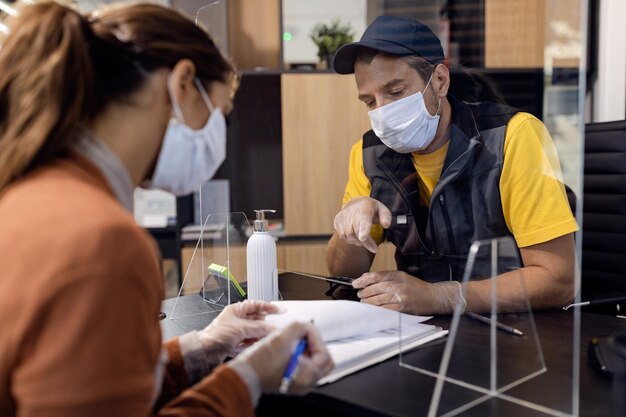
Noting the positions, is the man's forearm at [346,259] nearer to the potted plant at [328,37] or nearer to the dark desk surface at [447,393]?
the dark desk surface at [447,393]

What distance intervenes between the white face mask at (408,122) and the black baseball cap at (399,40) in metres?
0.07

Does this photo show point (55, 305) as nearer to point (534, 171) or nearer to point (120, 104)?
point (120, 104)

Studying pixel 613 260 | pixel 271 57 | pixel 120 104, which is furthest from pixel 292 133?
pixel 613 260

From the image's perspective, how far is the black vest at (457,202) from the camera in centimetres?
126

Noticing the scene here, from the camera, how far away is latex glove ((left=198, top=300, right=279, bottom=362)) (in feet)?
3.39

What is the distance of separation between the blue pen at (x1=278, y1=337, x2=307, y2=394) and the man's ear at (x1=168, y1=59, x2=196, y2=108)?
39cm

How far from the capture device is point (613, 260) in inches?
78.2

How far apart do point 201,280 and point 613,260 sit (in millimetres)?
1367

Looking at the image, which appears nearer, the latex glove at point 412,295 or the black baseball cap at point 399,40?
the latex glove at point 412,295

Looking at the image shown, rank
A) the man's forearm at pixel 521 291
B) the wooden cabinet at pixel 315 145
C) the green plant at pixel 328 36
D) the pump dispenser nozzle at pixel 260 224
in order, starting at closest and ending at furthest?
the man's forearm at pixel 521 291
the pump dispenser nozzle at pixel 260 224
the wooden cabinet at pixel 315 145
the green plant at pixel 328 36

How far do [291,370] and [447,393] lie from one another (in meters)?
0.24

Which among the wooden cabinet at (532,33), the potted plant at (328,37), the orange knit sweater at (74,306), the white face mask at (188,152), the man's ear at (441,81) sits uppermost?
the potted plant at (328,37)

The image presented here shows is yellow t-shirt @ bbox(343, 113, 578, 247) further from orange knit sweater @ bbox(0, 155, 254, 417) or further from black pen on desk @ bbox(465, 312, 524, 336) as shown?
orange knit sweater @ bbox(0, 155, 254, 417)

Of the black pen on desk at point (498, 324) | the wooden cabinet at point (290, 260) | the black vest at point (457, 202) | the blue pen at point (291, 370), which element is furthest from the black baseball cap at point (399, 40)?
the blue pen at point (291, 370)
